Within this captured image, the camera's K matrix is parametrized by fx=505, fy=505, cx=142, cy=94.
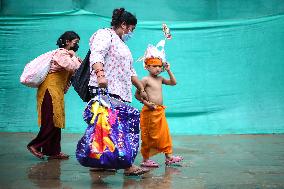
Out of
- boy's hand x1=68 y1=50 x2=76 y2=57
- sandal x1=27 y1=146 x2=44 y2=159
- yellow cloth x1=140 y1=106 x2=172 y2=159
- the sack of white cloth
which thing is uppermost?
boy's hand x1=68 y1=50 x2=76 y2=57

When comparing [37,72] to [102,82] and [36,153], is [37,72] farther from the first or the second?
[102,82]

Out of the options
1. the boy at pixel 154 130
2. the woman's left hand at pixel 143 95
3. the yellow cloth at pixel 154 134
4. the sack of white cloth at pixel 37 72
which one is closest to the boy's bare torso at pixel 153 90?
the boy at pixel 154 130

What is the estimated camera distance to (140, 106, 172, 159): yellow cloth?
17.4ft

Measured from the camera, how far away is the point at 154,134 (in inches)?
210

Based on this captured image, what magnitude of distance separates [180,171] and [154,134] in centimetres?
60

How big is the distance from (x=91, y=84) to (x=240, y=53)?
170 inches

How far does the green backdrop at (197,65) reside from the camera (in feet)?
26.6

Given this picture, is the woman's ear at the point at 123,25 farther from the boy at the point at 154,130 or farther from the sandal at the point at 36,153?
the sandal at the point at 36,153

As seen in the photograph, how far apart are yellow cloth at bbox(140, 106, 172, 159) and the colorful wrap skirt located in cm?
105

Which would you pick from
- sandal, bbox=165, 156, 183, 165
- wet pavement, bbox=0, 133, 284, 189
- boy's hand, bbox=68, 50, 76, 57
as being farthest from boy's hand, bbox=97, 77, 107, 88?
boy's hand, bbox=68, 50, 76, 57

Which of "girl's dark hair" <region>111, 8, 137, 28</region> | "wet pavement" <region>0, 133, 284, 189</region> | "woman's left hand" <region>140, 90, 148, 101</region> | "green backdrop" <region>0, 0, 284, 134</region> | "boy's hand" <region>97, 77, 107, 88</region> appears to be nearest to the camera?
"boy's hand" <region>97, 77, 107, 88</region>

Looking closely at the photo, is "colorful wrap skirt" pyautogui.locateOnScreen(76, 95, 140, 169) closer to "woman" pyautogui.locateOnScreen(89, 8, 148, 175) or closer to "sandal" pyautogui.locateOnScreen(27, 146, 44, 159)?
"woman" pyautogui.locateOnScreen(89, 8, 148, 175)

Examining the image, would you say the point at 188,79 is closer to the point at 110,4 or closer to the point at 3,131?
the point at 110,4

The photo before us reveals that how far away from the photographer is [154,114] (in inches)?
210
